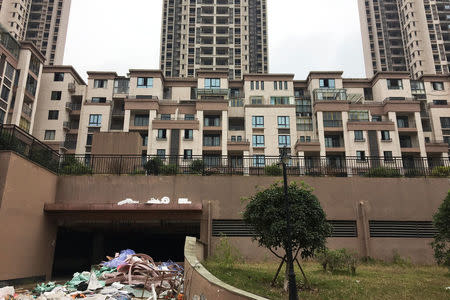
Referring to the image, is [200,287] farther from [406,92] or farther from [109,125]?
[406,92]

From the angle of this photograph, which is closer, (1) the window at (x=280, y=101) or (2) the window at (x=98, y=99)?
(1) the window at (x=280, y=101)

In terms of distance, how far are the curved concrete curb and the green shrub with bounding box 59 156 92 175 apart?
911cm

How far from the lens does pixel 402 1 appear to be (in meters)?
87.0

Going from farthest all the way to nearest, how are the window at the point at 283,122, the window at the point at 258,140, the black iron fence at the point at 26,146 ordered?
the window at the point at 283,122 < the window at the point at 258,140 < the black iron fence at the point at 26,146

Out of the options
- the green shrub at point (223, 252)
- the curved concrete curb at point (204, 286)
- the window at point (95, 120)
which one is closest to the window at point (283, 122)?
the window at point (95, 120)

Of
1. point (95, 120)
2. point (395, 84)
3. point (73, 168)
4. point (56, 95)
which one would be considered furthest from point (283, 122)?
point (73, 168)

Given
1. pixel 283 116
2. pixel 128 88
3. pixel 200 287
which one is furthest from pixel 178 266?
pixel 128 88

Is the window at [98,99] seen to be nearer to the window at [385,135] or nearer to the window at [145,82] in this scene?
the window at [145,82]

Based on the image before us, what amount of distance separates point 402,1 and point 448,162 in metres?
81.5

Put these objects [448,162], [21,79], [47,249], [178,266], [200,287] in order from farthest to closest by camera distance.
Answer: [21,79] → [448,162] → [47,249] → [178,266] → [200,287]

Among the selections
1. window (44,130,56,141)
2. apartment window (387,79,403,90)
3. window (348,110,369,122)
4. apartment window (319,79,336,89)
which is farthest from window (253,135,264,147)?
window (44,130,56,141)

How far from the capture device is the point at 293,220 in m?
10.4

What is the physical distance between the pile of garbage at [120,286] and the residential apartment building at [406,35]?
77331 millimetres

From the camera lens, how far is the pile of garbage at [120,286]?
36.5 ft
